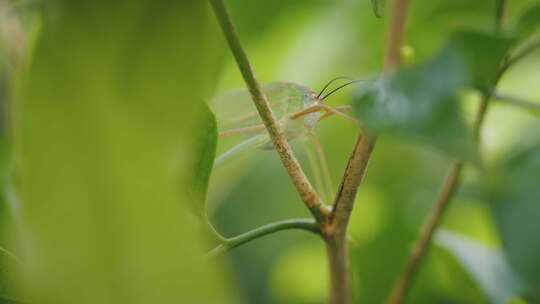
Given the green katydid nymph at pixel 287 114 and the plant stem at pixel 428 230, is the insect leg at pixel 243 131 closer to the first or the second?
the green katydid nymph at pixel 287 114

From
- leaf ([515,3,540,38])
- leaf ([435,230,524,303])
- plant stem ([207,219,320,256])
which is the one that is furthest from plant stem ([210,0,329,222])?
leaf ([435,230,524,303])

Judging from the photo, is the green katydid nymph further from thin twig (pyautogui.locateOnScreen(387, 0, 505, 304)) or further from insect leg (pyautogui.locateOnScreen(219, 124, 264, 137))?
thin twig (pyautogui.locateOnScreen(387, 0, 505, 304))

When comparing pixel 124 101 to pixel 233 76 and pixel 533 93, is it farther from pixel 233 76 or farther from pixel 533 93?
pixel 533 93

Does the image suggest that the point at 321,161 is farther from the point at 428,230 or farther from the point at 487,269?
the point at 487,269

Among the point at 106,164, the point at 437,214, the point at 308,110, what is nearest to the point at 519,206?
the point at 437,214

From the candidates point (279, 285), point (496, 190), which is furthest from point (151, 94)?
point (279, 285)
